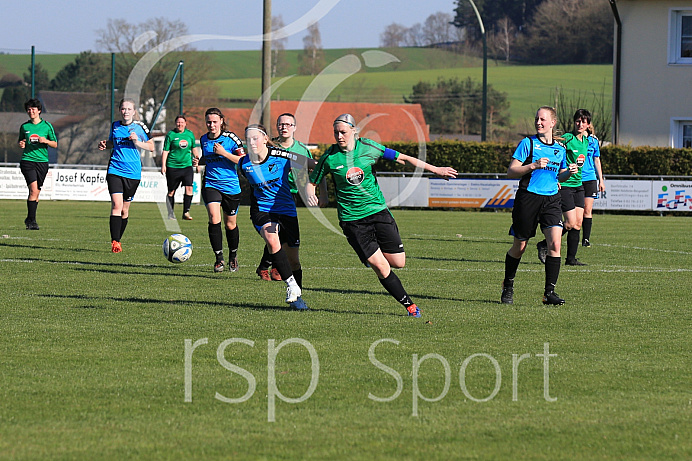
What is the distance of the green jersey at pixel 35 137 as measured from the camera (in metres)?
17.4

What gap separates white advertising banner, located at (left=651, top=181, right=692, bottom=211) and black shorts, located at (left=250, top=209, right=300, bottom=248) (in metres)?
22.6

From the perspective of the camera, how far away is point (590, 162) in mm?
14492

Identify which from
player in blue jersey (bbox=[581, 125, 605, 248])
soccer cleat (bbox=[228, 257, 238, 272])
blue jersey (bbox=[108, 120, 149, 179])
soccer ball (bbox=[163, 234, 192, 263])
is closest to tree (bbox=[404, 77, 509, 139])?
player in blue jersey (bbox=[581, 125, 605, 248])

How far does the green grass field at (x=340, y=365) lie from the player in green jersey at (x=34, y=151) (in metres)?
5.25

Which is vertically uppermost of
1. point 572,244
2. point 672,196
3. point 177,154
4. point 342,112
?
point 342,112

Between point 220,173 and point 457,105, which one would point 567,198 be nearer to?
point 220,173

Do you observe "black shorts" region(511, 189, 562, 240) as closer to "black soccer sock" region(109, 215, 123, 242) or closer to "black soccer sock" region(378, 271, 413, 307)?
"black soccer sock" region(378, 271, 413, 307)

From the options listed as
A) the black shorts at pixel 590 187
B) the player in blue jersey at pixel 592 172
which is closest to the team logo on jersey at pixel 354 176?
the player in blue jersey at pixel 592 172

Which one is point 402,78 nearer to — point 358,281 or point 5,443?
point 358,281

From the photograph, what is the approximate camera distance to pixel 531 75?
10219 centimetres

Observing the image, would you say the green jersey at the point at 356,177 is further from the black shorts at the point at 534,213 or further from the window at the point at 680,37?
the window at the point at 680,37

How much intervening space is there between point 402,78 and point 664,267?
93.6 m

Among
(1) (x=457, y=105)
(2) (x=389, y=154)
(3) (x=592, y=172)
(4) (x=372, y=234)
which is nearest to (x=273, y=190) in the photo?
(4) (x=372, y=234)

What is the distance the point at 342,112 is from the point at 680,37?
54.2 m
